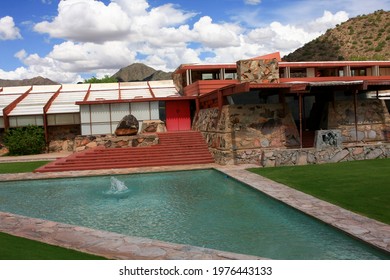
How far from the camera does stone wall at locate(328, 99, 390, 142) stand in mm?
19859

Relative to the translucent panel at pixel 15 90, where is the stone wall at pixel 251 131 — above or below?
below

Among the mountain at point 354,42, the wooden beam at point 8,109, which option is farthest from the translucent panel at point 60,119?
the mountain at point 354,42

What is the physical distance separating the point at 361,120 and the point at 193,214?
45.7 ft

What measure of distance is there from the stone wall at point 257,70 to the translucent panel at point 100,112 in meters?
10.1

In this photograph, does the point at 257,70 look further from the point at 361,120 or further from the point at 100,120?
the point at 100,120

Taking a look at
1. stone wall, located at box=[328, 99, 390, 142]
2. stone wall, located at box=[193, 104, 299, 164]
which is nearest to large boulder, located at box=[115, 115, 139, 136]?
stone wall, located at box=[193, 104, 299, 164]

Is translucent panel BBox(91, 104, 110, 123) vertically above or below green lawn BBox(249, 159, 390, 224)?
above

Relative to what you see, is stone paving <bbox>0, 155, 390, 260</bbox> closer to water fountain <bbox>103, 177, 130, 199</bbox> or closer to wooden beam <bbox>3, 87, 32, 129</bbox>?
water fountain <bbox>103, 177, 130, 199</bbox>

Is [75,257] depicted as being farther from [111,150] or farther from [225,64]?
[225,64]

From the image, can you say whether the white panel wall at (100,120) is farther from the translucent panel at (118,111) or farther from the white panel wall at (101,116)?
the translucent panel at (118,111)

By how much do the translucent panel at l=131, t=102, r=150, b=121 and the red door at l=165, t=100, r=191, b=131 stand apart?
60.6 inches

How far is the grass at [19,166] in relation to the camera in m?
18.6

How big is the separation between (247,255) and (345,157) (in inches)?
497

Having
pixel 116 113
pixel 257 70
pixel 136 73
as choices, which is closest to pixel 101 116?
pixel 116 113
